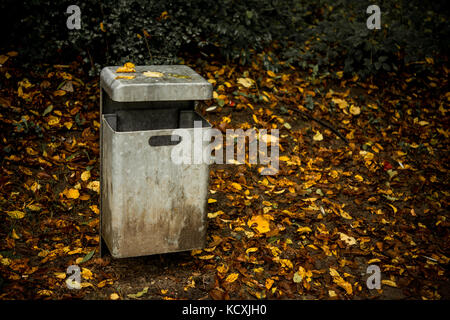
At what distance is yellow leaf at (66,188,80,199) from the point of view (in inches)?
150

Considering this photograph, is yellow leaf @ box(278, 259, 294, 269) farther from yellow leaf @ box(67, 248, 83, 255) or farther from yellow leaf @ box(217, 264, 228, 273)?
yellow leaf @ box(67, 248, 83, 255)

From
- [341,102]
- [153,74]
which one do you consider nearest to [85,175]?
[153,74]

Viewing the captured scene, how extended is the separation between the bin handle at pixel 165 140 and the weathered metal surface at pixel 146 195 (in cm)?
4

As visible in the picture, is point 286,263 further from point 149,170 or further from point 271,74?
point 271,74

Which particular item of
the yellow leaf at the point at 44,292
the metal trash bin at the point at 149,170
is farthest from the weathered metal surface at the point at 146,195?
the yellow leaf at the point at 44,292

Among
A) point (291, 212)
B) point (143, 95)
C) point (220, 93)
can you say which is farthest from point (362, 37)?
point (143, 95)

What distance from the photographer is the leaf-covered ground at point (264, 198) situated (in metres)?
3.24

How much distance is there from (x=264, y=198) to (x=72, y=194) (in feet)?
5.31

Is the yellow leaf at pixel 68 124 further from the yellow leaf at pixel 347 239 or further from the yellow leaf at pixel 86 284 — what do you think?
the yellow leaf at pixel 347 239

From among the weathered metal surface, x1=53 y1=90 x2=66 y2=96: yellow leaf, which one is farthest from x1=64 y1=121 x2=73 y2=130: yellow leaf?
the weathered metal surface

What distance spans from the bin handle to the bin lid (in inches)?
9.1

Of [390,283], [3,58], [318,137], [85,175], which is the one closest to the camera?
[390,283]

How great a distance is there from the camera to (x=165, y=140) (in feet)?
9.48

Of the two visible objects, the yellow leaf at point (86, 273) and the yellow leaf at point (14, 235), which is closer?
the yellow leaf at point (86, 273)
